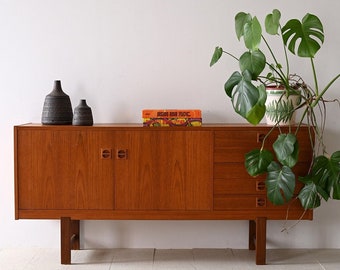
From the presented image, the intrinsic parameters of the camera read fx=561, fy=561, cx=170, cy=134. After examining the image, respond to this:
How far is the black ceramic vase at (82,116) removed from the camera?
3.29 metres

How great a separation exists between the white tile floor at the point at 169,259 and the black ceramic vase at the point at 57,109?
2.74ft

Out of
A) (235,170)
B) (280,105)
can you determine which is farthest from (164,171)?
(280,105)

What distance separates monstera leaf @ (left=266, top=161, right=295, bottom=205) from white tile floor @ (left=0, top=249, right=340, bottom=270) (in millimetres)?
450

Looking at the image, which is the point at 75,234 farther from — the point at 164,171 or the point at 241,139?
the point at 241,139

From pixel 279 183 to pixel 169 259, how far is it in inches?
33.5

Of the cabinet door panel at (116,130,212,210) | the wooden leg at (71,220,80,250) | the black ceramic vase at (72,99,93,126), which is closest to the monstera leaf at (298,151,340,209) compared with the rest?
the cabinet door panel at (116,130,212,210)

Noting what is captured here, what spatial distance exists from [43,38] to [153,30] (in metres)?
0.70

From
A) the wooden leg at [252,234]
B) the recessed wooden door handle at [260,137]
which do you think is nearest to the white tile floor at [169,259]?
the wooden leg at [252,234]

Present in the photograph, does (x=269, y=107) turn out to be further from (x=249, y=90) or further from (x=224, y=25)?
(x=224, y=25)

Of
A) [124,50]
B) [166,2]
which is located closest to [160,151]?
[124,50]

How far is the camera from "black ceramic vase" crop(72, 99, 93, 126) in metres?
3.29

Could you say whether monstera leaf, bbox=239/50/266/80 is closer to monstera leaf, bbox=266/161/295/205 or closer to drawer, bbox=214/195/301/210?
monstera leaf, bbox=266/161/295/205

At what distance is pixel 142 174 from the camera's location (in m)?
3.25

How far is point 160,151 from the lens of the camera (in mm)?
3244
